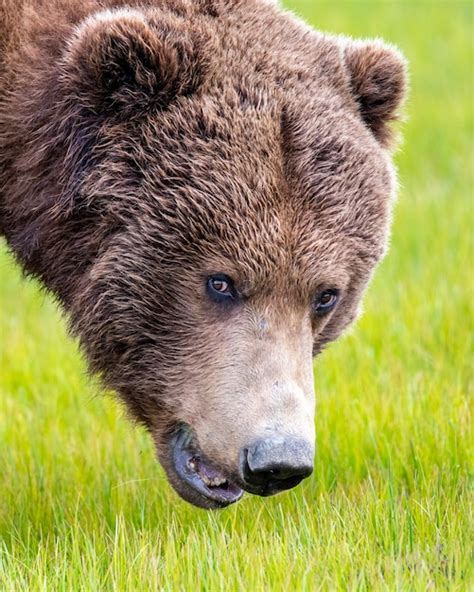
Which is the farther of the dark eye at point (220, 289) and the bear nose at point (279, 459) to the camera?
the dark eye at point (220, 289)

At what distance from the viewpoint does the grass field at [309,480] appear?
393 cm

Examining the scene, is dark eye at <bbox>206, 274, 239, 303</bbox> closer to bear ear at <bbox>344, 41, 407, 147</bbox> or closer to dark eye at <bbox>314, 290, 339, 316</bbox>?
dark eye at <bbox>314, 290, 339, 316</bbox>

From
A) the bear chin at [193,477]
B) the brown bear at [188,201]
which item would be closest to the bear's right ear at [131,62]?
the brown bear at [188,201]

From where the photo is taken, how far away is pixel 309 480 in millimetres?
5219

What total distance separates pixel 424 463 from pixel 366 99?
1631 millimetres

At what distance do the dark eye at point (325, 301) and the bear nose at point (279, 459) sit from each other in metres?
0.79

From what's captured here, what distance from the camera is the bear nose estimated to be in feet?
12.0

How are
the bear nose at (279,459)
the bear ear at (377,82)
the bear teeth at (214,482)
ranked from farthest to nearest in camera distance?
the bear ear at (377,82), the bear teeth at (214,482), the bear nose at (279,459)

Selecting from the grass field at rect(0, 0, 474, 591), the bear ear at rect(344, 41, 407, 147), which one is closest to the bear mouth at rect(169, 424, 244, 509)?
the grass field at rect(0, 0, 474, 591)

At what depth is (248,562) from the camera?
12.8 feet

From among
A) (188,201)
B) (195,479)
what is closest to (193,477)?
(195,479)

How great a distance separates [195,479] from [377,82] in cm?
182

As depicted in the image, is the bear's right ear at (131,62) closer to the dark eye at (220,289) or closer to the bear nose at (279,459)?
the dark eye at (220,289)

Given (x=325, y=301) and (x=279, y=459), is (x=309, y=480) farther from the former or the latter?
(x=279, y=459)
